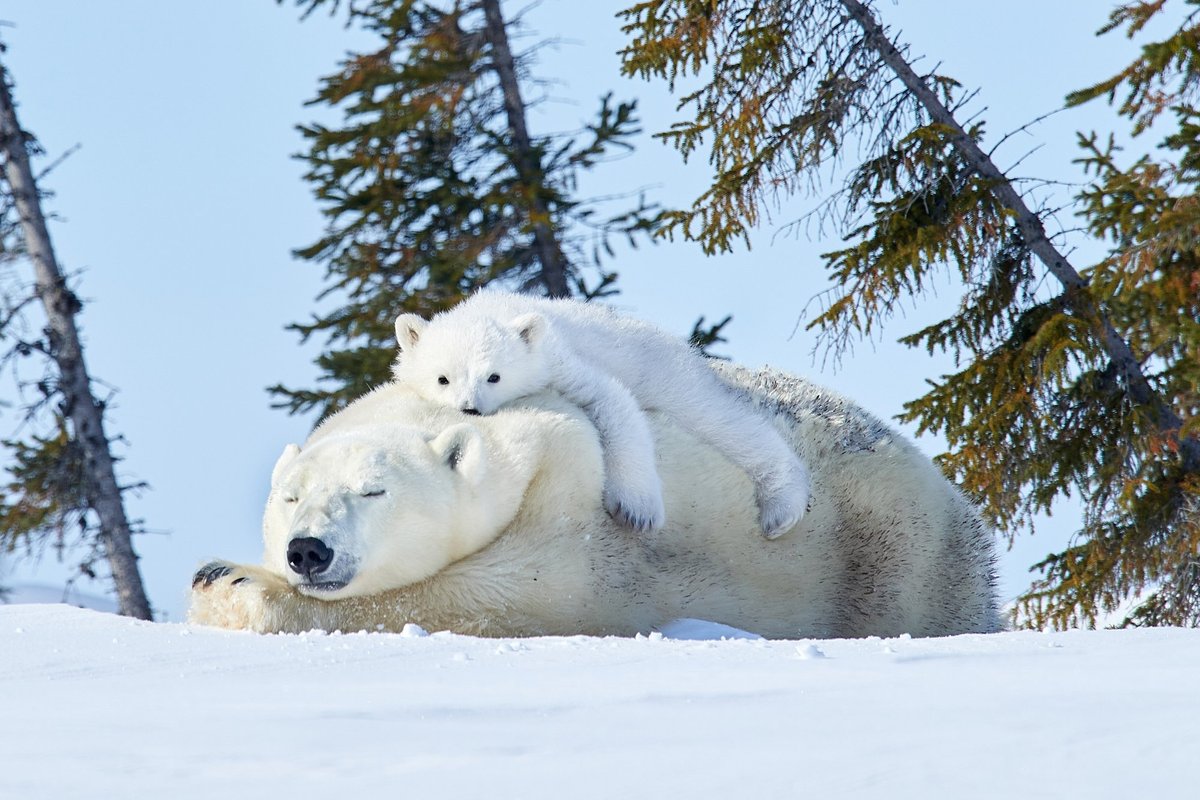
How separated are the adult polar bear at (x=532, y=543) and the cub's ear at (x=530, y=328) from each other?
1.03ft

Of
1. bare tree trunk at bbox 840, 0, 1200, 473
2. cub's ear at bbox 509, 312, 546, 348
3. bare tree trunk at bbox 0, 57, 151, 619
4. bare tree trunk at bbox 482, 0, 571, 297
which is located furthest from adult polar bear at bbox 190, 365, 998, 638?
bare tree trunk at bbox 482, 0, 571, 297

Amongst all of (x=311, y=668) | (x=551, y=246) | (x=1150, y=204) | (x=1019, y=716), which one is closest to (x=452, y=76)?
(x=551, y=246)

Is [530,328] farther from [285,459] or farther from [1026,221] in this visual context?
[1026,221]

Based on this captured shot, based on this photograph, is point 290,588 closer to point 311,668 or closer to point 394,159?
point 311,668

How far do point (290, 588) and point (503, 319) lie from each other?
1.55 m

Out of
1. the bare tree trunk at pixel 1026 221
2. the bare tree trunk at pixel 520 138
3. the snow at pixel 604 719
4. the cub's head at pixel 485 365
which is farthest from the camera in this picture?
the bare tree trunk at pixel 520 138

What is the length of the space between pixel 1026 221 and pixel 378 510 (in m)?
4.52

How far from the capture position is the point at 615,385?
5172mm

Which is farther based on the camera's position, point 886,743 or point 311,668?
point 311,668

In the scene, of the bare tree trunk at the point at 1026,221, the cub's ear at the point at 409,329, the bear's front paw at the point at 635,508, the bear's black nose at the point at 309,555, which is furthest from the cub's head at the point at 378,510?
the bare tree trunk at the point at 1026,221

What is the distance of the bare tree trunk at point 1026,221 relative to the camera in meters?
7.38

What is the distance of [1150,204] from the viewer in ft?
22.9

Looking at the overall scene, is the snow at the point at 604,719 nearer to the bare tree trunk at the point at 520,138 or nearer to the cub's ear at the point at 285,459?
the cub's ear at the point at 285,459

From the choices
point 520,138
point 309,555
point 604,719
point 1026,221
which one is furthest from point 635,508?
point 520,138
